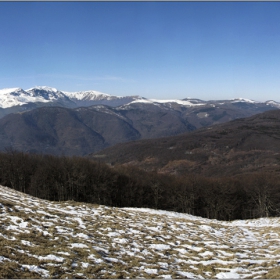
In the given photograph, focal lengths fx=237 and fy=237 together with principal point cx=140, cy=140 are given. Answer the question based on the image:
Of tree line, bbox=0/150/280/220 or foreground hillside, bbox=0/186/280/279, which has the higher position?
foreground hillside, bbox=0/186/280/279

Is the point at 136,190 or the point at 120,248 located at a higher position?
the point at 120,248

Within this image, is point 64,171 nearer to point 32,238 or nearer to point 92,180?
point 92,180

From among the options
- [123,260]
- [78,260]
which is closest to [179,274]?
[123,260]

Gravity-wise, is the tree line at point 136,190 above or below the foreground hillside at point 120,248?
below

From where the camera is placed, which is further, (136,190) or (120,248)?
(136,190)

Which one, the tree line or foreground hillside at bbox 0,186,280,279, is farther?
the tree line

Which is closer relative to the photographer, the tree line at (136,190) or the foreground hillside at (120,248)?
the foreground hillside at (120,248)
